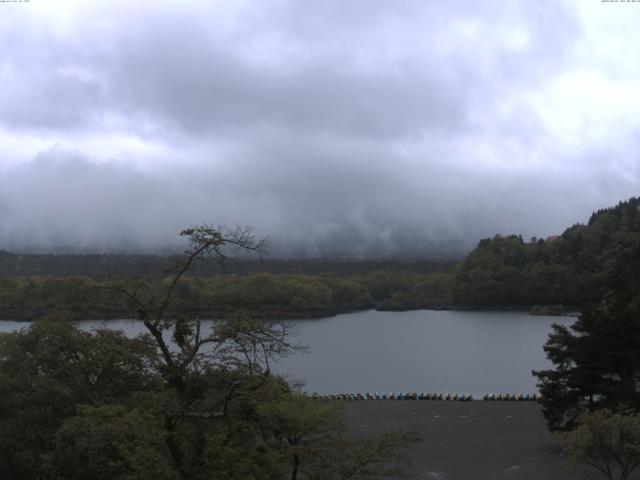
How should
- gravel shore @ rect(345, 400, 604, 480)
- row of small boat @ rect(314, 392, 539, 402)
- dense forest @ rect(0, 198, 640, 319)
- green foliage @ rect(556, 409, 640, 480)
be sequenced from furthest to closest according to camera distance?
dense forest @ rect(0, 198, 640, 319)
row of small boat @ rect(314, 392, 539, 402)
gravel shore @ rect(345, 400, 604, 480)
green foliage @ rect(556, 409, 640, 480)

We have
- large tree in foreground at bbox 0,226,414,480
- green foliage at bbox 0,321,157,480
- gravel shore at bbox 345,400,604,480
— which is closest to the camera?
large tree in foreground at bbox 0,226,414,480

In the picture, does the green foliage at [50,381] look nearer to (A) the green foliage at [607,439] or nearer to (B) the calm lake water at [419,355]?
(B) the calm lake water at [419,355]

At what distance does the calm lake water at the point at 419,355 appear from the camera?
39.6 m

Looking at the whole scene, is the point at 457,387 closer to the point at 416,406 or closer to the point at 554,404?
the point at 416,406

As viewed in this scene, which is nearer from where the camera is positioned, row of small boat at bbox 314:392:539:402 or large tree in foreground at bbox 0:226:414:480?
large tree in foreground at bbox 0:226:414:480

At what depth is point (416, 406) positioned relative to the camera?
2969 centimetres

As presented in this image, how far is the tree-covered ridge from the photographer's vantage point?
98.1 m

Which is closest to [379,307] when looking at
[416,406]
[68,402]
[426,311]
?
[426,311]

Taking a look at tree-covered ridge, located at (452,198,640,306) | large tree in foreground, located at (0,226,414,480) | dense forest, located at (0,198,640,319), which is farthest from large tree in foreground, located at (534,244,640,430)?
tree-covered ridge, located at (452,198,640,306)

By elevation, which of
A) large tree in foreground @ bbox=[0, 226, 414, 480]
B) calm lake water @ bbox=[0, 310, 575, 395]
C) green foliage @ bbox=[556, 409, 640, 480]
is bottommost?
calm lake water @ bbox=[0, 310, 575, 395]

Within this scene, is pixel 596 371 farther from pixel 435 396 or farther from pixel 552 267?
pixel 552 267

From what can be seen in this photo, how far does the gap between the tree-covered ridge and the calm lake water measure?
48.2 feet

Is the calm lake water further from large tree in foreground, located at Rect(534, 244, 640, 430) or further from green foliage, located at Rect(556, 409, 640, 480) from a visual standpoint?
green foliage, located at Rect(556, 409, 640, 480)

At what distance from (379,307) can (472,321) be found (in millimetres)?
27891
